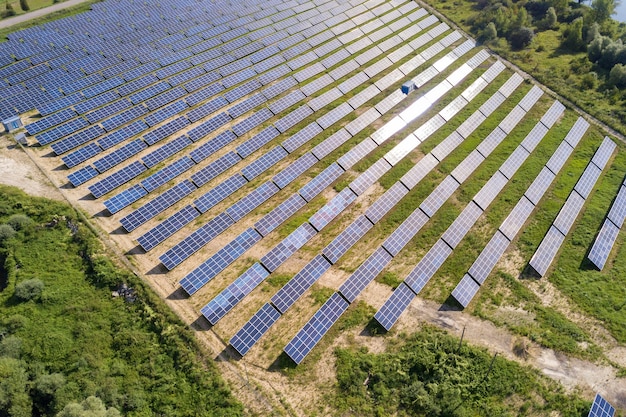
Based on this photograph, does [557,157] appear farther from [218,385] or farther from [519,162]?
[218,385]

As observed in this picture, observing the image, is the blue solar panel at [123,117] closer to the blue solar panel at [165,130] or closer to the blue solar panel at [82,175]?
the blue solar panel at [165,130]

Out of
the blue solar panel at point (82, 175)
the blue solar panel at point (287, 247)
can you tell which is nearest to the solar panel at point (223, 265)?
the blue solar panel at point (287, 247)

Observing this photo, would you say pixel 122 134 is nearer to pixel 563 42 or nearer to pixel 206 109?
pixel 206 109

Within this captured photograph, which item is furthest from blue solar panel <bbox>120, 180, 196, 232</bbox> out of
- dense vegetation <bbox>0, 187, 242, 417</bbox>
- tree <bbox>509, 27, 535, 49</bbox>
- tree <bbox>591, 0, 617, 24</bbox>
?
tree <bbox>591, 0, 617, 24</bbox>

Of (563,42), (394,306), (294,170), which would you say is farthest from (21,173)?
(563,42)

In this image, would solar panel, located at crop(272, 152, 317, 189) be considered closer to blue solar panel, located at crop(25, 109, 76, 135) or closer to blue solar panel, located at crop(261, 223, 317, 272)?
blue solar panel, located at crop(261, 223, 317, 272)

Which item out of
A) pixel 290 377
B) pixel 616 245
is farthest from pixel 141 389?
pixel 616 245
